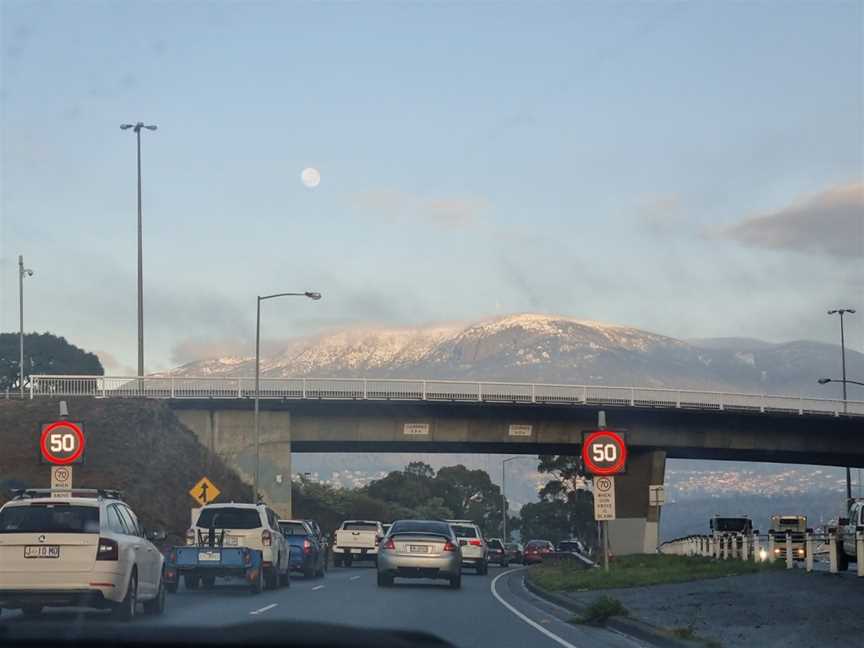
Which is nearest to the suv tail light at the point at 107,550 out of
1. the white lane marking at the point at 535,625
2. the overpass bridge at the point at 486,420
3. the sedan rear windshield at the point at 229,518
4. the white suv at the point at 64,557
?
the white suv at the point at 64,557

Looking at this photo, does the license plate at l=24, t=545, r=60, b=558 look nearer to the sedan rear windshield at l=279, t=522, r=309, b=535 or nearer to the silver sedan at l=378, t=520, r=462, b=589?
the silver sedan at l=378, t=520, r=462, b=589

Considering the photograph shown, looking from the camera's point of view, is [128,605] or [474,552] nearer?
[128,605]

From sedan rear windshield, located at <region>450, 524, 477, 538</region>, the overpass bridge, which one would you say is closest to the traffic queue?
sedan rear windshield, located at <region>450, 524, 477, 538</region>

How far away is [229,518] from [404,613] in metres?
9.23

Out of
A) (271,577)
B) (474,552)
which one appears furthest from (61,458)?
(474,552)

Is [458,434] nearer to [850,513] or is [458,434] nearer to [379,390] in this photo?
A: [379,390]

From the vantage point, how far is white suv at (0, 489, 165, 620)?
18.4m

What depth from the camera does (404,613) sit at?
72.6 feet

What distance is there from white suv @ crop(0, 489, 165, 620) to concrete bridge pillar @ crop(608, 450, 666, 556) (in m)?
51.1

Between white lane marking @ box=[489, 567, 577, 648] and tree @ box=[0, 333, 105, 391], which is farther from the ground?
tree @ box=[0, 333, 105, 391]

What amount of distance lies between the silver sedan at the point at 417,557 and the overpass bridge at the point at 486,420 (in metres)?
32.2

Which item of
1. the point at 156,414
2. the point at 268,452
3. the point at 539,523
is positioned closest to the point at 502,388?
the point at 268,452

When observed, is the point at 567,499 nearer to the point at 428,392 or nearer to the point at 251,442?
the point at 428,392

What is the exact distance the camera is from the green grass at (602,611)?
2056cm
